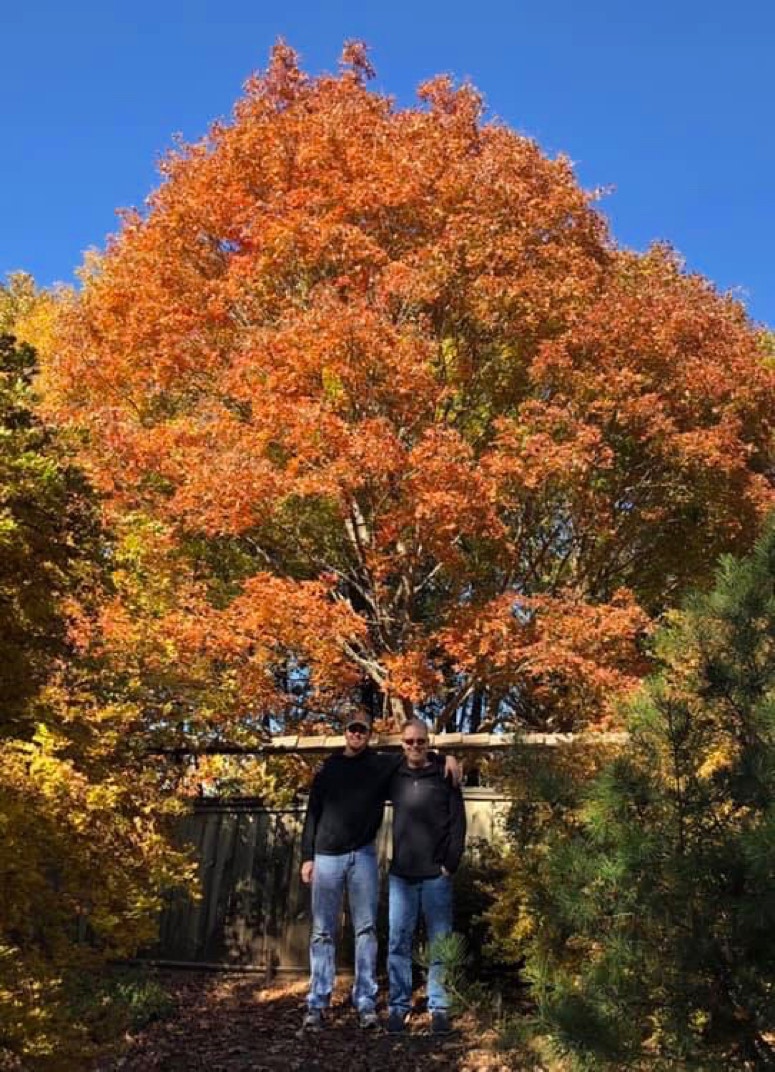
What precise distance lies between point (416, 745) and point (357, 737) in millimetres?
366

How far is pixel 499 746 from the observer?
736 centimetres

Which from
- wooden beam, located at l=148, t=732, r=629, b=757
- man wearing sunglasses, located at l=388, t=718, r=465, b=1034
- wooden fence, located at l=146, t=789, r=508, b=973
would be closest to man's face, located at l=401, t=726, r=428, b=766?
man wearing sunglasses, located at l=388, t=718, r=465, b=1034

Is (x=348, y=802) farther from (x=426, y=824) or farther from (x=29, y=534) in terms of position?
(x=29, y=534)

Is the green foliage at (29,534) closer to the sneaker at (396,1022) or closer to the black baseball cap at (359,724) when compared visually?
the black baseball cap at (359,724)

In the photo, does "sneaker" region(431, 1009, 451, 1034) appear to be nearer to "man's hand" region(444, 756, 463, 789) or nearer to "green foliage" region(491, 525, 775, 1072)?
"man's hand" region(444, 756, 463, 789)

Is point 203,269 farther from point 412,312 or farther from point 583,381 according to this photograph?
point 583,381

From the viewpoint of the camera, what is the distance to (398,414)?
11672mm

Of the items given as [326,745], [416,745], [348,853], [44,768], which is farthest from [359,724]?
[326,745]

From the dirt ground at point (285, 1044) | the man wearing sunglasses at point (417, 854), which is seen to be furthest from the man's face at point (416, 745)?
the dirt ground at point (285, 1044)

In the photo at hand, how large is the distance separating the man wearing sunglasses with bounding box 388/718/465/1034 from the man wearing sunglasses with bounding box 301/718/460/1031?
117 mm

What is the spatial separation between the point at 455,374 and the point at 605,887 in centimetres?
1012

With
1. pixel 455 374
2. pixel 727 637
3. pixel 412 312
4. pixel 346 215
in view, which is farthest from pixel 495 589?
pixel 727 637

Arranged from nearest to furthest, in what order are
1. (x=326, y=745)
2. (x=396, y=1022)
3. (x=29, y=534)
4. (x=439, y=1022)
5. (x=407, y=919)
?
(x=29, y=534) → (x=439, y=1022) → (x=396, y=1022) → (x=407, y=919) → (x=326, y=745)

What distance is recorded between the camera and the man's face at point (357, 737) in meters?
5.66
